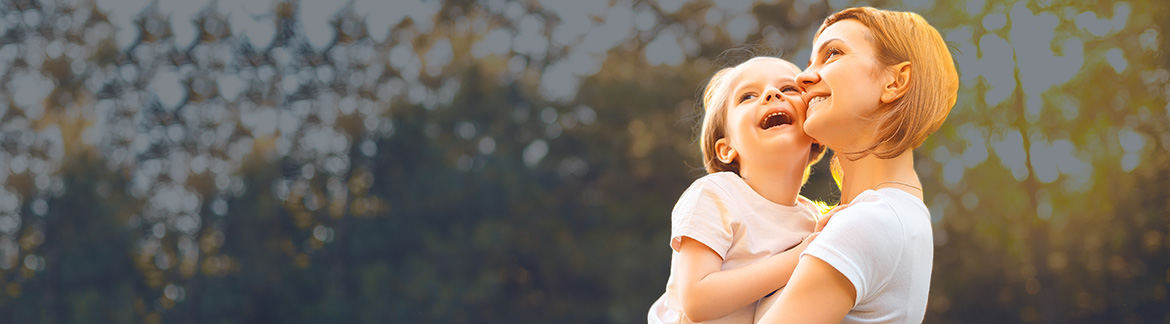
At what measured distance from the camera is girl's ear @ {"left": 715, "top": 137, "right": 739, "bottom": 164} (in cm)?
215

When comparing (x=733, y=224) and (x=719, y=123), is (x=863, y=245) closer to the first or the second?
(x=733, y=224)

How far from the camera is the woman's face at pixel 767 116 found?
6.41 ft

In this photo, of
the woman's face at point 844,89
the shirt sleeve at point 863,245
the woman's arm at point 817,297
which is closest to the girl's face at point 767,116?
the woman's face at point 844,89

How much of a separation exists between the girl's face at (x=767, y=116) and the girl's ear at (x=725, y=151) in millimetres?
18

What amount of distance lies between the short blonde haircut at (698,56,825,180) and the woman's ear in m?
0.39

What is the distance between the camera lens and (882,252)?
1564 millimetres

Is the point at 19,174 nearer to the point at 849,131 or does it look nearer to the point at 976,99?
the point at 976,99

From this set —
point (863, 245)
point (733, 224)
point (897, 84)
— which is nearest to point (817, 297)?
point (863, 245)

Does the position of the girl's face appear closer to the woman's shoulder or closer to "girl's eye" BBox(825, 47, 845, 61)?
"girl's eye" BBox(825, 47, 845, 61)

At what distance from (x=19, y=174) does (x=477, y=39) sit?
7885 millimetres

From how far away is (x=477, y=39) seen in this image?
15820mm

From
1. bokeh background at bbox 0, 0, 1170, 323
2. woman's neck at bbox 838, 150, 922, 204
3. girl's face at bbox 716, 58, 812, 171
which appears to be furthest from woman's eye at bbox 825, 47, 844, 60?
bokeh background at bbox 0, 0, 1170, 323

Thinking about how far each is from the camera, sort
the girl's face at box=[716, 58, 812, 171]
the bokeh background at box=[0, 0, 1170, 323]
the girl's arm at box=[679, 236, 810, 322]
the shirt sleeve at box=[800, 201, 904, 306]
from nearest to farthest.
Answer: the shirt sleeve at box=[800, 201, 904, 306] → the girl's arm at box=[679, 236, 810, 322] → the girl's face at box=[716, 58, 812, 171] → the bokeh background at box=[0, 0, 1170, 323]

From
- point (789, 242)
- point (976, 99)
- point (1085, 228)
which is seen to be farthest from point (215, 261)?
point (789, 242)
